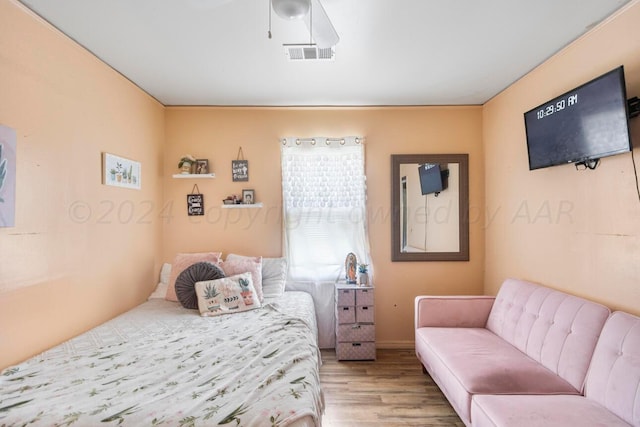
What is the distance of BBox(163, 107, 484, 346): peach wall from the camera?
3.44m

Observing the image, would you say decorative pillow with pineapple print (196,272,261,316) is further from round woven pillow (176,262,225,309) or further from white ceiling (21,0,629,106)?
white ceiling (21,0,629,106)

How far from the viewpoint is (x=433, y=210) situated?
11.2 ft

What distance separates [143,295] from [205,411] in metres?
2.19

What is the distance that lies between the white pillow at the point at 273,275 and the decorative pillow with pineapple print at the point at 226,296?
1.04ft

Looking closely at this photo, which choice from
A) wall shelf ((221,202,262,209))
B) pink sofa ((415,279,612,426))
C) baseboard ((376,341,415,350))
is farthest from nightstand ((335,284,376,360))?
wall shelf ((221,202,262,209))

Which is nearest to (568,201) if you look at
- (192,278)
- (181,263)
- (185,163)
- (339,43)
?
(339,43)

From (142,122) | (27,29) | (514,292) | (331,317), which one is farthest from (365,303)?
(27,29)

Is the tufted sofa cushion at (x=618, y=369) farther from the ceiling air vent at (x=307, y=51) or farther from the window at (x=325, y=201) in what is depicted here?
the ceiling air vent at (x=307, y=51)

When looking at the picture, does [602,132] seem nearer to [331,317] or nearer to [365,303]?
[365,303]

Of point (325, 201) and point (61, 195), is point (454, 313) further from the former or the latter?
point (61, 195)

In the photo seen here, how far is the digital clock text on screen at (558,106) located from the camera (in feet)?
6.48

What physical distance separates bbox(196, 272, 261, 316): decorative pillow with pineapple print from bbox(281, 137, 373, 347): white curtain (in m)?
0.79

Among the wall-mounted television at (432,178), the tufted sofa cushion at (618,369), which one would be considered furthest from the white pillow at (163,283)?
the tufted sofa cushion at (618,369)

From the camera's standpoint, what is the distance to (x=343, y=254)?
3.45 meters
